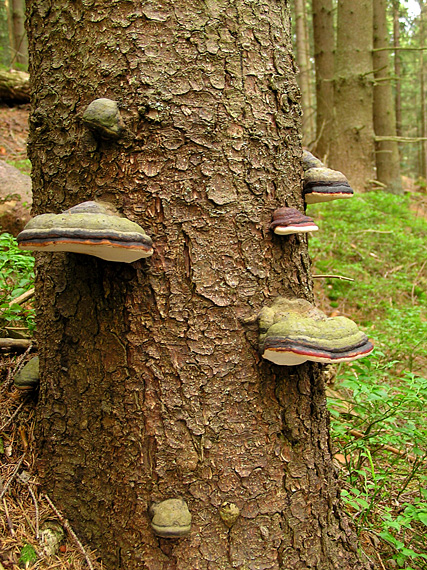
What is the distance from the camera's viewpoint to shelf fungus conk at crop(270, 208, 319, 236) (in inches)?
77.2

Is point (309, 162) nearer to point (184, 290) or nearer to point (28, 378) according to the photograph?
point (184, 290)

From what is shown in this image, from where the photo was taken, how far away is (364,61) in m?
11.1

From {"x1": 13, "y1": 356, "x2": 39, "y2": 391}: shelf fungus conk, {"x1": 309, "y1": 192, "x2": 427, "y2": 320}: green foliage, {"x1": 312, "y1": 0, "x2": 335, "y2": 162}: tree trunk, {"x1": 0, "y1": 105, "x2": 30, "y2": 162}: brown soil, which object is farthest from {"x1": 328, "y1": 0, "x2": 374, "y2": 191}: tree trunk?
{"x1": 13, "y1": 356, "x2": 39, "y2": 391}: shelf fungus conk

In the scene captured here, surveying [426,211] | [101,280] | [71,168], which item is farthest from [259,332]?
[426,211]

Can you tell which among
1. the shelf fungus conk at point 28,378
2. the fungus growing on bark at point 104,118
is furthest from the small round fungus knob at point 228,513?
the fungus growing on bark at point 104,118

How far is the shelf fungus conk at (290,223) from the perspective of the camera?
1.96 meters

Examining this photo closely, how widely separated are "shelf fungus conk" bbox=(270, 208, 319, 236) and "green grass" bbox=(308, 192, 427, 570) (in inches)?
56.9

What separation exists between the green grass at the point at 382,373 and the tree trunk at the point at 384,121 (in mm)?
3349

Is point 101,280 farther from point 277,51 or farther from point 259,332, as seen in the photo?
point 277,51

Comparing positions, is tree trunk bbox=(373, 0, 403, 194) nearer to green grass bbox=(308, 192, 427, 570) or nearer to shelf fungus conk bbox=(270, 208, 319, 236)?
green grass bbox=(308, 192, 427, 570)

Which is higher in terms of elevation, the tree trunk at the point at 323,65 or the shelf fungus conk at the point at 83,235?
the tree trunk at the point at 323,65

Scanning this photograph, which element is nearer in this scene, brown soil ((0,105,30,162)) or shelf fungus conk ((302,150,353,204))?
shelf fungus conk ((302,150,353,204))

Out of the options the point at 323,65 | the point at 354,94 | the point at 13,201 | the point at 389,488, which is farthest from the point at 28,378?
the point at 323,65

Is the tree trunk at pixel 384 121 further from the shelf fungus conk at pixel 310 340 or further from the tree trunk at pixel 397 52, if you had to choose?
the shelf fungus conk at pixel 310 340
